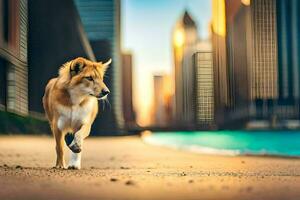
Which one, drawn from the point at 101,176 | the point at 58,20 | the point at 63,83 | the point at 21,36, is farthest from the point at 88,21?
the point at 101,176

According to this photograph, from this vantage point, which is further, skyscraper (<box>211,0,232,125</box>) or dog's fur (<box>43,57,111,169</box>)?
skyscraper (<box>211,0,232,125</box>)

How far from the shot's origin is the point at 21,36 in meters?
5.18

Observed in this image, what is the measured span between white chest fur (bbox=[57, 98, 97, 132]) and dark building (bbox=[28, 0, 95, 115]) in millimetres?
628

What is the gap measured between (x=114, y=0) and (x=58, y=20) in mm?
961

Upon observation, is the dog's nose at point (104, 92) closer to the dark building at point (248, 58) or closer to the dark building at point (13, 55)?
the dark building at point (13, 55)

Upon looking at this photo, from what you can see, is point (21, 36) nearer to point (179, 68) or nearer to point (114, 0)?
point (114, 0)

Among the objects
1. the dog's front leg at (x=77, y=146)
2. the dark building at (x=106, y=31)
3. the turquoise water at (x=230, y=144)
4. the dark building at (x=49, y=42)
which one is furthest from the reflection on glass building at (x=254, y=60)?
the dog's front leg at (x=77, y=146)

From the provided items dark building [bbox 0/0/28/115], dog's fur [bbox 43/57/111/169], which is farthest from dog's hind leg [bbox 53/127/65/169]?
dark building [bbox 0/0/28/115]

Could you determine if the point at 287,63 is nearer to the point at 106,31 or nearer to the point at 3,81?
the point at 106,31

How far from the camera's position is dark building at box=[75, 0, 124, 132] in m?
5.99

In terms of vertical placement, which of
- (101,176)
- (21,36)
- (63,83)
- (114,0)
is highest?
(114,0)

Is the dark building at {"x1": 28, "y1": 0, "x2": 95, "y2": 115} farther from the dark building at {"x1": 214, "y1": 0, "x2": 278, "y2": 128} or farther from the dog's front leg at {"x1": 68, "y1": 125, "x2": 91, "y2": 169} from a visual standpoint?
the dark building at {"x1": 214, "y1": 0, "x2": 278, "y2": 128}

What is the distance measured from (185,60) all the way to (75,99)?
199 cm

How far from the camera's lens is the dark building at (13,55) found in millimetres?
5152
